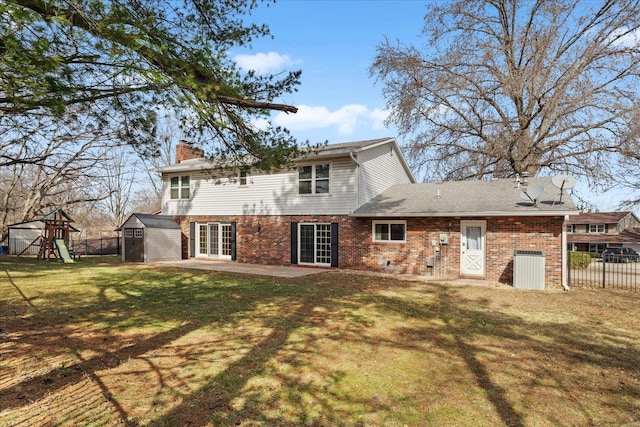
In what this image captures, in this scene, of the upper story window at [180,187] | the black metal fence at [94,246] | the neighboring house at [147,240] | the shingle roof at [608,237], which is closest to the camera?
the neighboring house at [147,240]

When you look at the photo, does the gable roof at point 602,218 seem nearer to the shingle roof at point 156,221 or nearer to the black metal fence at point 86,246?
the shingle roof at point 156,221

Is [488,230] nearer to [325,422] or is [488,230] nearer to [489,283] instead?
[489,283]

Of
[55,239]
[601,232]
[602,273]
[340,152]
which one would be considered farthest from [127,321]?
[601,232]

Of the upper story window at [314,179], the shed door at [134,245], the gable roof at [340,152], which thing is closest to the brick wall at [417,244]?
the upper story window at [314,179]

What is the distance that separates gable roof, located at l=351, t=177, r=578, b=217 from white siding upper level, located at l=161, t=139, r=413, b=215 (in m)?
0.88

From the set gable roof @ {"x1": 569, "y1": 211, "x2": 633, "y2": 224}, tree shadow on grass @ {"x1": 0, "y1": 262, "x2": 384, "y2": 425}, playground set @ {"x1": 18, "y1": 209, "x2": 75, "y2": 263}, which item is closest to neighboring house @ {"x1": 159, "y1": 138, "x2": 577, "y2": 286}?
tree shadow on grass @ {"x1": 0, "y1": 262, "x2": 384, "y2": 425}

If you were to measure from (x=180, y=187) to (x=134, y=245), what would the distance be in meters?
3.72

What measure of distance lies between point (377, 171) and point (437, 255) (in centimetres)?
488

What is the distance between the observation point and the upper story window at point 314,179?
1508 centimetres

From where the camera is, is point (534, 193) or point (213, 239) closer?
point (534, 193)

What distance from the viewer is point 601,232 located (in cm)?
3922

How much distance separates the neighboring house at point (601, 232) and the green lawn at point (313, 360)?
3513 centimetres

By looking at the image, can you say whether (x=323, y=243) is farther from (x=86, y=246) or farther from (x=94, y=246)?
(x=86, y=246)

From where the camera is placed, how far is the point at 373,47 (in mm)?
20453
